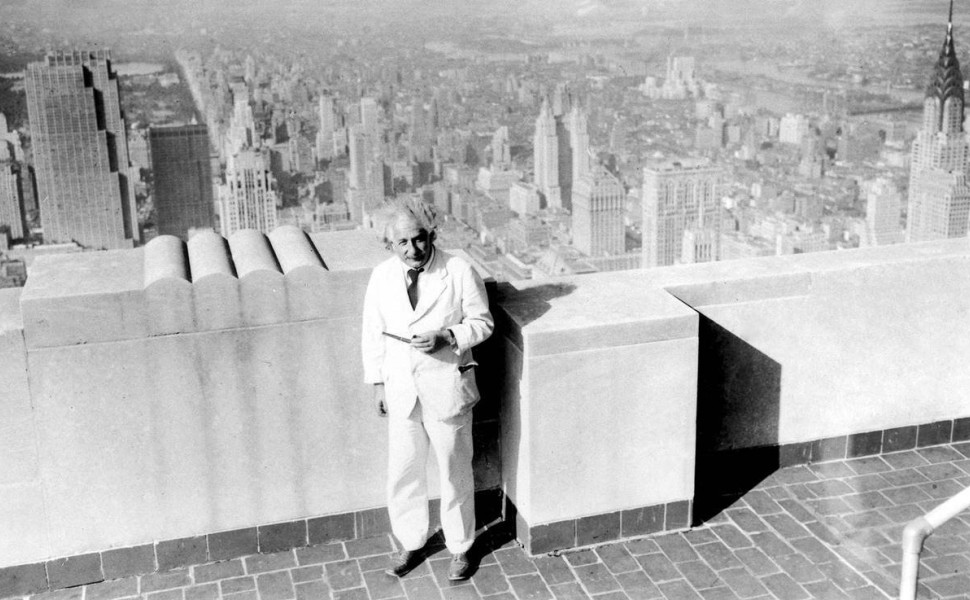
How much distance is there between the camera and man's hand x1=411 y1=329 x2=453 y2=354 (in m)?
3.59

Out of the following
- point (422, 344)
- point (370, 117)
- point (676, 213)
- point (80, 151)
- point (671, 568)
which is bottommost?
point (676, 213)

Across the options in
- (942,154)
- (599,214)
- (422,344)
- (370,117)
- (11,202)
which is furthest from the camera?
(370,117)

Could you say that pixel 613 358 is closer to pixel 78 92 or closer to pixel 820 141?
pixel 78 92

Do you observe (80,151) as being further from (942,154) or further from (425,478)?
(425,478)

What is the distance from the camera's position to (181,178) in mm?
57594

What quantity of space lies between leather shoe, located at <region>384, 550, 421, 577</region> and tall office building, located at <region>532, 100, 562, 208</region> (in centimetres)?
5988

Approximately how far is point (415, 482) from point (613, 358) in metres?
0.86

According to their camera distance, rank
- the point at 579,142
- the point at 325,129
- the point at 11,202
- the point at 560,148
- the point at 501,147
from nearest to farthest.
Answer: the point at 11,202
the point at 325,129
the point at 501,147
the point at 560,148
the point at 579,142

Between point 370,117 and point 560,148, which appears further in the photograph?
point 560,148

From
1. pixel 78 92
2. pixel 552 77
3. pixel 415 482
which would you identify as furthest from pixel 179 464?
pixel 552 77

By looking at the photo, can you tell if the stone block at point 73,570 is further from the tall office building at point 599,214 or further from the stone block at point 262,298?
the tall office building at point 599,214

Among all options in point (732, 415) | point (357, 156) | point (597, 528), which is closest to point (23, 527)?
point (597, 528)

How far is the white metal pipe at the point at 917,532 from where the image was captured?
2527mm

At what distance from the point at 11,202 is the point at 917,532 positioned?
55689mm
